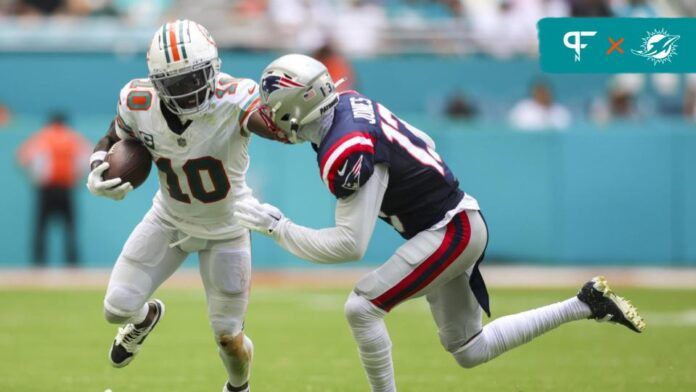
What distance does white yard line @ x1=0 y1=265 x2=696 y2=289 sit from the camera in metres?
11.7

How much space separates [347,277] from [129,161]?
701cm

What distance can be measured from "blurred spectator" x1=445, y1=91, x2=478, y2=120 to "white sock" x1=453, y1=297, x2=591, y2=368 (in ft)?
25.6

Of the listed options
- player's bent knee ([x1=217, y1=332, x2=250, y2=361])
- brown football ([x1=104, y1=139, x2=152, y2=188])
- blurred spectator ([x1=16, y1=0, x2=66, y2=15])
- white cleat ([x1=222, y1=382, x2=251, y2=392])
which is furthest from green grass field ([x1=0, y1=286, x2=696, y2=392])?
blurred spectator ([x1=16, y1=0, x2=66, y2=15])

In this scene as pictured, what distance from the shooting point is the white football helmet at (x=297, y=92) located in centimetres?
511

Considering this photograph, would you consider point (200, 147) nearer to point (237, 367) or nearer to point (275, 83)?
point (275, 83)

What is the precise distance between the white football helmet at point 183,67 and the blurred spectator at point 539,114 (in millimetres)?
7780

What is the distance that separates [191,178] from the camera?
573 centimetres

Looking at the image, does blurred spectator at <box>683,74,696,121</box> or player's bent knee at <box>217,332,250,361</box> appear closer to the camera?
player's bent knee at <box>217,332,250,361</box>

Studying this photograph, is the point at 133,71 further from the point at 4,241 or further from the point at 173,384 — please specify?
the point at 173,384

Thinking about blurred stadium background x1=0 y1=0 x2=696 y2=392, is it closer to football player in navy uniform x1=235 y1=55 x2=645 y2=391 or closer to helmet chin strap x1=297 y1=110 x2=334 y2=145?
football player in navy uniform x1=235 y1=55 x2=645 y2=391

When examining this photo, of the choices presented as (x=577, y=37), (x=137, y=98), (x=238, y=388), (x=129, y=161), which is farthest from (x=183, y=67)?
(x=577, y=37)

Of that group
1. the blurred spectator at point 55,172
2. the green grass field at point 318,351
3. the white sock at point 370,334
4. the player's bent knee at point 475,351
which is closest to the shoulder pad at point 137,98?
the white sock at point 370,334

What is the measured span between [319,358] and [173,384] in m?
1.30

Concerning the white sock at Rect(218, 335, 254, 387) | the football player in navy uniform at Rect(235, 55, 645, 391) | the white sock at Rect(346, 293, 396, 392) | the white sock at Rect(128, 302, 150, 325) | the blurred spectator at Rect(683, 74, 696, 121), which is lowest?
the blurred spectator at Rect(683, 74, 696, 121)
